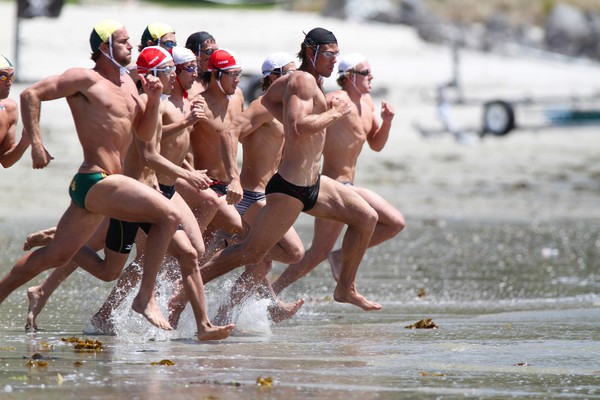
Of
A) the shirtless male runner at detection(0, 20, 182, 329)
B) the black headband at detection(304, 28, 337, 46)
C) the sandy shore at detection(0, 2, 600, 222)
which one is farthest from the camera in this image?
the sandy shore at detection(0, 2, 600, 222)

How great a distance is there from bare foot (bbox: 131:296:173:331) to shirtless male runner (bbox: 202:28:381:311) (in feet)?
2.84

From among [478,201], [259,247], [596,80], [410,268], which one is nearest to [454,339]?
[259,247]

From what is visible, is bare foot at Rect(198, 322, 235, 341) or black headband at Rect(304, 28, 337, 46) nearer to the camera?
bare foot at Rect(198, 322, 235, 341)

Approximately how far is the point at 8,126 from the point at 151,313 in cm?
162

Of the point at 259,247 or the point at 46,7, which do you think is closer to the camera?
the point at 259,247

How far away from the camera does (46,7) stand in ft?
93.5

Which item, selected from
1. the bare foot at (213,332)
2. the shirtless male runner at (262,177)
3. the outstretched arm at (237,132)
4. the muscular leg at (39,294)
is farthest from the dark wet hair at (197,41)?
the bare foot at (213,332)

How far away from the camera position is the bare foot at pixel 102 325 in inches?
360

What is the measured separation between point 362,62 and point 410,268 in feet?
11.3

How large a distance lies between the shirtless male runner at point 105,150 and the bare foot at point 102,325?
0.54 m

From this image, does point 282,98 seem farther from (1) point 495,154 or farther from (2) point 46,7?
(2) point 46,7

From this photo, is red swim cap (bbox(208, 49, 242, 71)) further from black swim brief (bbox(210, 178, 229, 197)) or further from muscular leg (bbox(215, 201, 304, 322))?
muscular leg (bbox(215, 201, 304, 322))

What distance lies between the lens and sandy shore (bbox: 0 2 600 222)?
19.7 meters

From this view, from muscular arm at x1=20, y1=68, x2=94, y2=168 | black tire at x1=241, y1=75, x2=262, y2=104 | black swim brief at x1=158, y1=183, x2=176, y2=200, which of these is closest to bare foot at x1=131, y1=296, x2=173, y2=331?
black swim brief at x1=158, y1=183, x2=176, y2=200
